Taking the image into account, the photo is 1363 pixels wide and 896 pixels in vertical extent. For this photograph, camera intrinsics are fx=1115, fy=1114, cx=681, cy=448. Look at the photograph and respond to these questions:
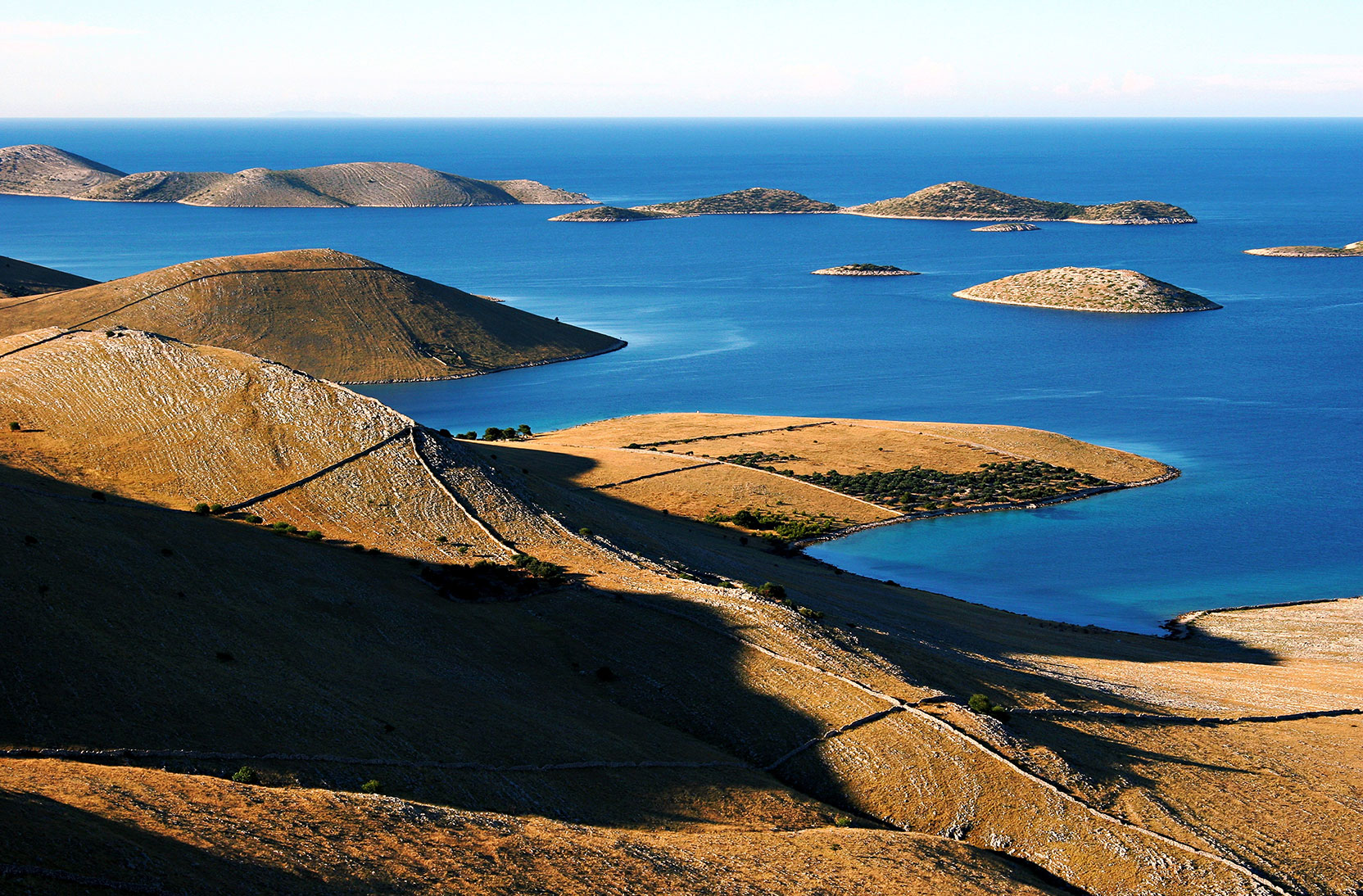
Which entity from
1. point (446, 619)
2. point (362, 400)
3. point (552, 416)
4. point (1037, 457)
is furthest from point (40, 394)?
point (1037, 457)

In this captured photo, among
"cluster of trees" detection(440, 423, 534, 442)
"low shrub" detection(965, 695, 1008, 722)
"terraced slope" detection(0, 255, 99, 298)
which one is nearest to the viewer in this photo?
"low shrub" detection(965, 695, 1008, 722)

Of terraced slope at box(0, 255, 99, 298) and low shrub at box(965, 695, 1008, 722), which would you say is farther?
terraced slope at box(0, 255, 99, 298)

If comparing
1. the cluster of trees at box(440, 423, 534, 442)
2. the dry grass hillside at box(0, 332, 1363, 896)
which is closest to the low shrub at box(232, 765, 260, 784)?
the dry grass hillside at box(0, 332, 1363, 896)

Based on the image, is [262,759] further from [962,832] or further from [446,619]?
[962,832]

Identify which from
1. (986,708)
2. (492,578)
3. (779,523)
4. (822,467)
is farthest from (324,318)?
(986,708)

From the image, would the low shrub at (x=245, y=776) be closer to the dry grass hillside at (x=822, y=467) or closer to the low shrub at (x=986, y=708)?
the low shrub at (x=986, y=708)

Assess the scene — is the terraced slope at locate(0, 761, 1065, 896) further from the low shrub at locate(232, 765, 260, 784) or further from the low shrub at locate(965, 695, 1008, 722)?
the low shrub at locate(965, 695, 1008, 722)

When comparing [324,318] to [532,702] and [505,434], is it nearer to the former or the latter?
[505,434]

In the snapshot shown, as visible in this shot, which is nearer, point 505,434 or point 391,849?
point 391,849
